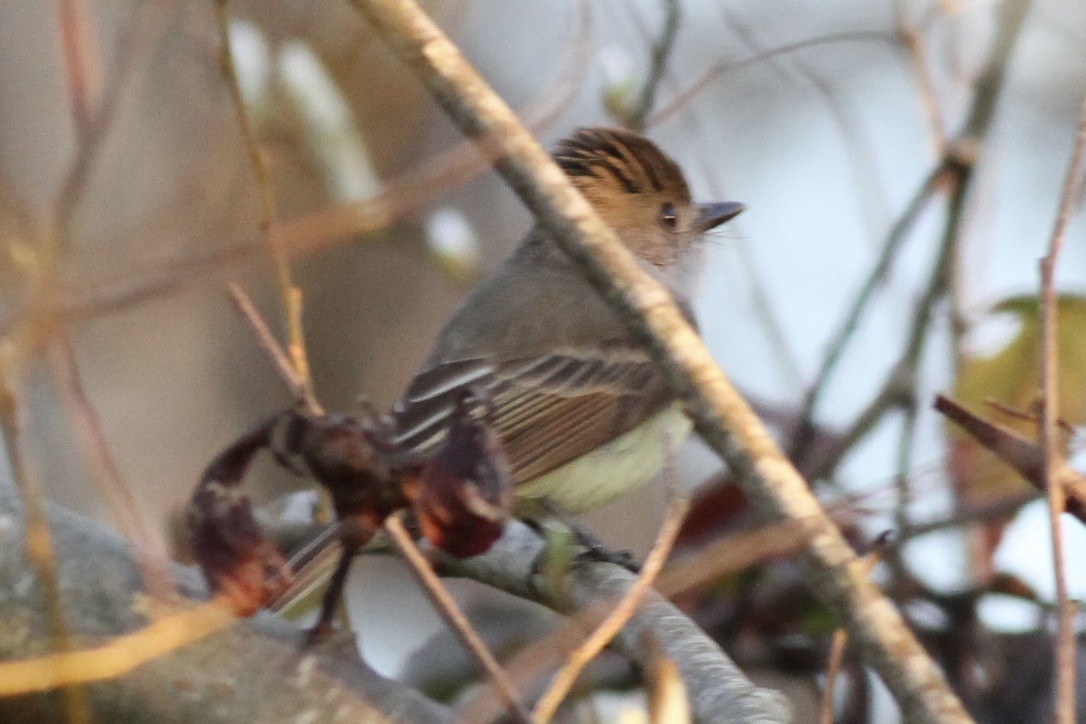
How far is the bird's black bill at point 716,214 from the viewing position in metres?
4.21

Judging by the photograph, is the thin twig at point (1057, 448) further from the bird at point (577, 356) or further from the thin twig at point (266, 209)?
the bird at point (577, 356)

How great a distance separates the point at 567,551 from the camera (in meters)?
2.01

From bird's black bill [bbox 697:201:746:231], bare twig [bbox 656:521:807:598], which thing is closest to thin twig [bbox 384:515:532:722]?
bare twig [bbox 656:521:807:598]

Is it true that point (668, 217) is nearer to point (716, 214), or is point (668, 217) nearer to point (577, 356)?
point (716, 214)

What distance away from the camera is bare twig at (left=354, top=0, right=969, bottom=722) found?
1.36m

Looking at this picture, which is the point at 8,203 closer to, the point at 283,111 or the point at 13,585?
the point at 13,585

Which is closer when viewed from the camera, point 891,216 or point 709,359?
point 709,359

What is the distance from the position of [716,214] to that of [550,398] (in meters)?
0.93


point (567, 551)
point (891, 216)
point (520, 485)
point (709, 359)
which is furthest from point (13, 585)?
point (891, 216)

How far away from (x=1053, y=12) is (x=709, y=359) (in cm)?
388

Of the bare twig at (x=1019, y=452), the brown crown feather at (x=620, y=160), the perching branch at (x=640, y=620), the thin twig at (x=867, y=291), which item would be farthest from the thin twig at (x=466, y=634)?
the brown crown feather at (x=620, y=160)

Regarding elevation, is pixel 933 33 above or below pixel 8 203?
below

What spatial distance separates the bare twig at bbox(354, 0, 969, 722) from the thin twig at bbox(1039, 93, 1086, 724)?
0.12 meters

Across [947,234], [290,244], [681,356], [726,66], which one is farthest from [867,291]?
[681,356]
